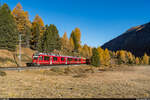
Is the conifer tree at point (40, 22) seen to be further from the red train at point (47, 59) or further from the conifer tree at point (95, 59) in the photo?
the conifer tree at point (95, 59)

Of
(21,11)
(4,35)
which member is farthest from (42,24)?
(4,35)

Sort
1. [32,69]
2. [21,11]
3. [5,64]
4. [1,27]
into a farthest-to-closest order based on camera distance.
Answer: [21,11] → [1,27] → [5,64] → [32,69]

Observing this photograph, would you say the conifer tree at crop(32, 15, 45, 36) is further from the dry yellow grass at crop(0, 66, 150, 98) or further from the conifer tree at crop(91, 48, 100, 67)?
the dry yellow grass at crop(0, 66, 150, 98)

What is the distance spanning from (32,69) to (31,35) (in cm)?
3573

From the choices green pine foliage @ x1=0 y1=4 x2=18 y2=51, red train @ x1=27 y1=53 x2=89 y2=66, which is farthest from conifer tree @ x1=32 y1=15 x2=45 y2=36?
red train @ x1=27 y1=53 x2=89 y2=66

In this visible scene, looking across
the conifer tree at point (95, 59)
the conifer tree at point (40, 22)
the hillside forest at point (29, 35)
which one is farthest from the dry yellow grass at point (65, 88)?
the conifer tree at point (40, 22)

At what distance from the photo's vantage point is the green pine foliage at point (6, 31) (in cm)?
3875

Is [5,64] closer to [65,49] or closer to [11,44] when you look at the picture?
[11,44]

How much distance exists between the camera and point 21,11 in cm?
5084

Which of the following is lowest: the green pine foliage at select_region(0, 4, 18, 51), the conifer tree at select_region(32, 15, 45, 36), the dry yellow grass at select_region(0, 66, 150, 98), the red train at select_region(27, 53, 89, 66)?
the dry yellow grass at select_region(0, 66, 150, 98)

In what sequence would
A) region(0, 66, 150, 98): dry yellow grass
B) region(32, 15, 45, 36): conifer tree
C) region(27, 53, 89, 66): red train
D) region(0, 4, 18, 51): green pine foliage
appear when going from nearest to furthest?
region(0, 66, 150, 98): dry yellow grass < region(27, 53, 89, 66): red train < region(0, 4, 18, 51): green pine foliage < region(32, 15, 45, 36): conifer tree

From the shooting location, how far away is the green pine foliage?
127 ft

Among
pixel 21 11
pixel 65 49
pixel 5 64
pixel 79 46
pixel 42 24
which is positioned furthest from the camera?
pixel 79 46

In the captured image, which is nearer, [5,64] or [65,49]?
[5,64]
